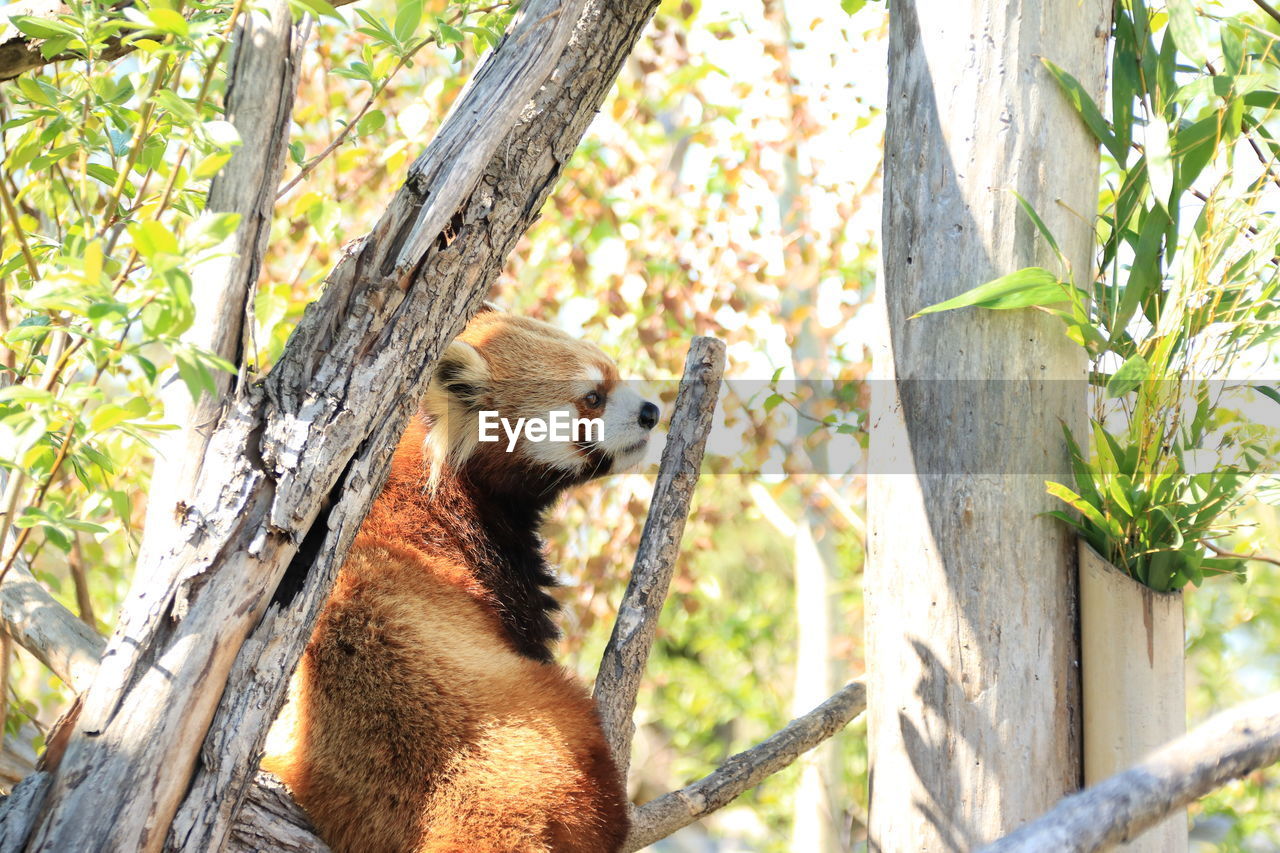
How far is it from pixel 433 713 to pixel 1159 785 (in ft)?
4.46

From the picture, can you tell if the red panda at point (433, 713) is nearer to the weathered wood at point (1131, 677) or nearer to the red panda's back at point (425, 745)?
the red panda's back at point (425, 745)

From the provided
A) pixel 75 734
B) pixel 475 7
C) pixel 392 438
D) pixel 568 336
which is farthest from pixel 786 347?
pixel 75 734

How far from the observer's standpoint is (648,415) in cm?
332

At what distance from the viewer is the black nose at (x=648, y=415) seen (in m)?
3.32

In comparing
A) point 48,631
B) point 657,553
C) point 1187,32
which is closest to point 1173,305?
point 1187,32

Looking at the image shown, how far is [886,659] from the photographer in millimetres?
2217

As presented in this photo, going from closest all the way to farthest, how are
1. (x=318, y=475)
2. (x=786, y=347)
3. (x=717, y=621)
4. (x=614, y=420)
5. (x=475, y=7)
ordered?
(x=318, y=475) < (x=475, y=7) < (x=614, y=420) < (x=786, y=347) < (x=717, y=621)

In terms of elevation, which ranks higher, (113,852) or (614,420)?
(614,420)

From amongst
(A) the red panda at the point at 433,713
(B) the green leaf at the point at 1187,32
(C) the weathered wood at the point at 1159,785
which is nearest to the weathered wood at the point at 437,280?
(A) the red panda at the point at 433,713

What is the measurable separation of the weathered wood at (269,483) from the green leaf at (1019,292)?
92 centimetres

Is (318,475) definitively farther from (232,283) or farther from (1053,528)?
(1053,528)

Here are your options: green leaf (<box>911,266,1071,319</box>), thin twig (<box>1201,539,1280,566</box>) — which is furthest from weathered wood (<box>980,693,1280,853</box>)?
green leaf (<box>911,266,1071,319</box>)

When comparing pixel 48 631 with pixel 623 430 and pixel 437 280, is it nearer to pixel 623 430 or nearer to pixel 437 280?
pixel 437 280

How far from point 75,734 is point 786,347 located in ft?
14.1
